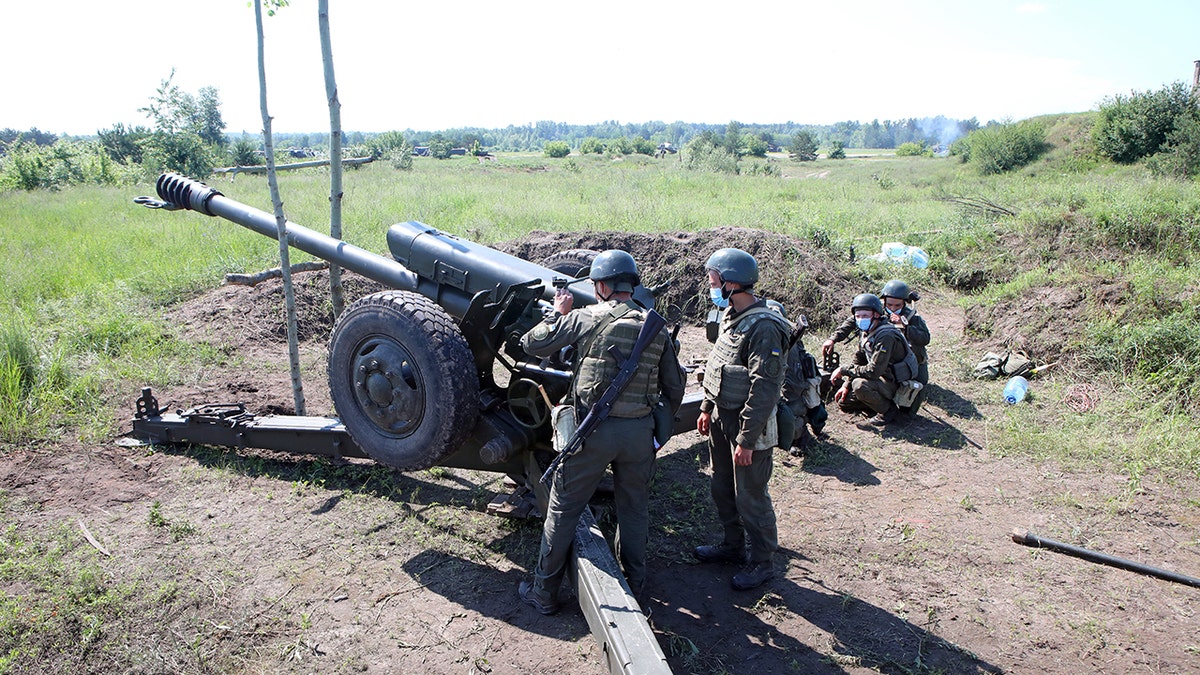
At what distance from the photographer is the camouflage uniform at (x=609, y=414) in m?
3.31

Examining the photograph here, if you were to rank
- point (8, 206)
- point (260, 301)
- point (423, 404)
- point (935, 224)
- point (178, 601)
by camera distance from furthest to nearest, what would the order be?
point (8, 206)
point (935, 224)
point (260, 301)
point (423, 404)
point (178, 601)

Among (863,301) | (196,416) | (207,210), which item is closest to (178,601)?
(196,416)

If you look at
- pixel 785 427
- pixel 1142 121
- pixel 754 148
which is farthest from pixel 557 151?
pixel 785 427

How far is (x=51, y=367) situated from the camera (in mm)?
6020

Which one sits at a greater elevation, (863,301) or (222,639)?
(863,301)

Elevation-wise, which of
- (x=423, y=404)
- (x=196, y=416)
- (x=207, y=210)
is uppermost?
(x=207, y=210)

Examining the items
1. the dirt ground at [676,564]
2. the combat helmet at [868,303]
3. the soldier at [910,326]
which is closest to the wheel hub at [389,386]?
the dirt ground at [676,564]

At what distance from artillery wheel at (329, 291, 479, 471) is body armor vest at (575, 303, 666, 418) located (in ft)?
2.30

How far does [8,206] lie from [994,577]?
1902 cm

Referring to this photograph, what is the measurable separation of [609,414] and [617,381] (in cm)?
18

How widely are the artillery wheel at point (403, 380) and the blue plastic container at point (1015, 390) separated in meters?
4.81

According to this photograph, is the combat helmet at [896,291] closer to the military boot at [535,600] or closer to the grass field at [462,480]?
the grass field at [462,480]

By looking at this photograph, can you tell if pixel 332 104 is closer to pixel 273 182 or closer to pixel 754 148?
pixel 273 182

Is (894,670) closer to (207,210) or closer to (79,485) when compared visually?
(79,485)
